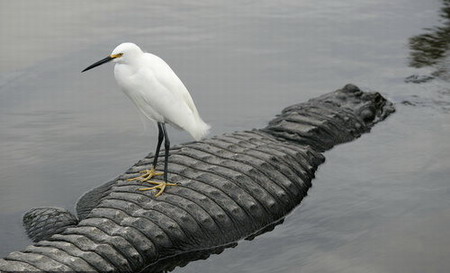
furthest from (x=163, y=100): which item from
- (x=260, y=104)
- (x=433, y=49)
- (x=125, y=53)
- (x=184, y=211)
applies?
(x=433, y=49)

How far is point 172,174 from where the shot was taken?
20.4ft

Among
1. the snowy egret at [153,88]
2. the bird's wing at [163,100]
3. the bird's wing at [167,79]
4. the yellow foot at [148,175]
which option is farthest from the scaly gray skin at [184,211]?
the bird's wing at [167,79]

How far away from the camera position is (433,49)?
10.3 m

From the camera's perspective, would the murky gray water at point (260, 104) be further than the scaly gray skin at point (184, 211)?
Yes

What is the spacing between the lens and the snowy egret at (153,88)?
5.78m

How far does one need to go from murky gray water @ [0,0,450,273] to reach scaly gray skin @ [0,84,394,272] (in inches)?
6.1

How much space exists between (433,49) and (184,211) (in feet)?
18.2

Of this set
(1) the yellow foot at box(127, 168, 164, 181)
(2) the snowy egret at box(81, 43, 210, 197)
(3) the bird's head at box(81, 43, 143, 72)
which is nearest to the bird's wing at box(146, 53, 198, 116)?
(2) the snowy egret at box(81, 43, 210, 197)

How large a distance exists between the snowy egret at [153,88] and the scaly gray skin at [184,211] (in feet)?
0.90

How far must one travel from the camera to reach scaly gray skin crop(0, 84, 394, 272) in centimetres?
525

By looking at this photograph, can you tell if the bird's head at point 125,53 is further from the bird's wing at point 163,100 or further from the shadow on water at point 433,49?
the shadow on water at point 433,49

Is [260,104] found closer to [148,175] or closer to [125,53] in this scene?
[148,175]

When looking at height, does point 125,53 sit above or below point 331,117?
above

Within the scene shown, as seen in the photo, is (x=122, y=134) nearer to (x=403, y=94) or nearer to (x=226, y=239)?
(x=226, y=239)
